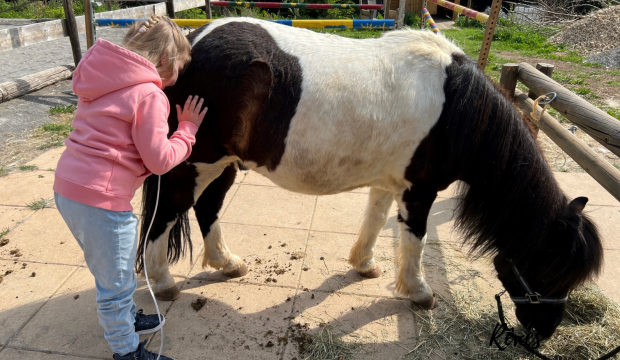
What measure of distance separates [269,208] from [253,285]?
1.05m

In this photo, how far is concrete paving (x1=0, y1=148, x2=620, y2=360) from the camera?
2.49 m

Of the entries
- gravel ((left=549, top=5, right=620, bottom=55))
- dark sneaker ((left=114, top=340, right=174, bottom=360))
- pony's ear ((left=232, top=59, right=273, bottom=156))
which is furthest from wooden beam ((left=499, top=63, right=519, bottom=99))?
gravel ((left=549, top=5, right=620, bottom=55))

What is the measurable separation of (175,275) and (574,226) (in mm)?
2634

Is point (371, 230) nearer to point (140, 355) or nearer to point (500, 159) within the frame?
point (500, 159)

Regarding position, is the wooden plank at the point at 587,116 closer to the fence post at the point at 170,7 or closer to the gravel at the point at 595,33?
the fence post at the point at 170,7

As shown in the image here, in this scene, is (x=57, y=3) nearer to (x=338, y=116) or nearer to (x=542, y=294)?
(x=338, y=116)

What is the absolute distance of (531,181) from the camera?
2361 mm

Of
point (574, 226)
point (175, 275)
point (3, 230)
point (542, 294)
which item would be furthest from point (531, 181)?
point (3, 230)

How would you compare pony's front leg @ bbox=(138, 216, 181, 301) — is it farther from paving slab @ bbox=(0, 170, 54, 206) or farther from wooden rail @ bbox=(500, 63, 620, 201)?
wooden rail @ bbox=(500, 63, 620, 201)

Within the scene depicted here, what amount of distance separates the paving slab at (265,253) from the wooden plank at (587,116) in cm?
211

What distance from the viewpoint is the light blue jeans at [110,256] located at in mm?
1801

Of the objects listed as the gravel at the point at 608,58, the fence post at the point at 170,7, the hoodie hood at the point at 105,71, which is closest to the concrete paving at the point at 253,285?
the hoodie hood at the point at 105,71

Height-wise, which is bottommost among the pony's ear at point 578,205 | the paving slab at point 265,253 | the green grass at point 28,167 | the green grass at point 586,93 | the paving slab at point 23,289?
the paving slab at point 265,253

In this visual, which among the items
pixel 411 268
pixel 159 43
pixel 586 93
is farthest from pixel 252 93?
pixel 586 93
